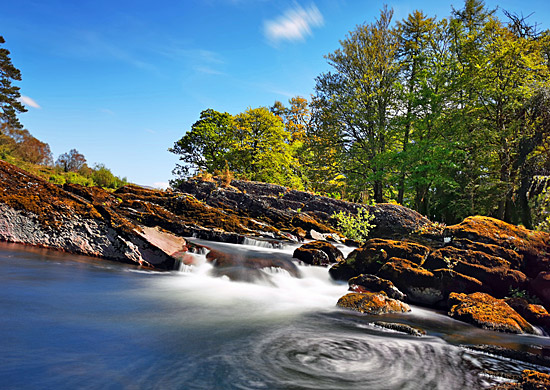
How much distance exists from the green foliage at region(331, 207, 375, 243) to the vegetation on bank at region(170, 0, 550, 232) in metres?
6.94

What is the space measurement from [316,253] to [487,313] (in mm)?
4816

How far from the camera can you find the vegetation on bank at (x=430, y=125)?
19.2 m

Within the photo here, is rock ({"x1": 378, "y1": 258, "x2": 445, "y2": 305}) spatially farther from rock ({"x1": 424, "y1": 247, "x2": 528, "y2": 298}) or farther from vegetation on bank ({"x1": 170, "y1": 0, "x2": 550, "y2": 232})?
vegetation on bank ({"x1": 170, "y1": 0, "x2": 550, "y2": 232})

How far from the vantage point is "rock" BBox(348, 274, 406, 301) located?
786 centimetres

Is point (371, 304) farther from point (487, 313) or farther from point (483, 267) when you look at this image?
point (483, 267)

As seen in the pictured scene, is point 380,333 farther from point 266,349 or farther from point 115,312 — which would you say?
point 115,312

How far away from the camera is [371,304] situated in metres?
6.93

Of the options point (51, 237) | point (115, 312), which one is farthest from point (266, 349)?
point (51, 237)

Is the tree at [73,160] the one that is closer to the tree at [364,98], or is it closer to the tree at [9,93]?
the tree at [9,93]

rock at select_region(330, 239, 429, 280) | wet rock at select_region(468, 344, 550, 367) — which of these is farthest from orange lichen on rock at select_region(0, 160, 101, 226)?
wet rock at select_region(468, 344, 550, 367)

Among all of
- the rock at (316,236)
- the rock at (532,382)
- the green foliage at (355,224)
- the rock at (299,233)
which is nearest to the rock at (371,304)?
the rock at (532,382)

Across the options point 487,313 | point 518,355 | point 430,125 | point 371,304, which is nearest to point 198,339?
point 371,304

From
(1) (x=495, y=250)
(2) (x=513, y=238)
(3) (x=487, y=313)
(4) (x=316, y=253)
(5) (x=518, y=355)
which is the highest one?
(2) (x=513, y=238)

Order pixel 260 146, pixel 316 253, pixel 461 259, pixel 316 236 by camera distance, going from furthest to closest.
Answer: pixel 260 146
pixel 316 236
pixel 316 253
pixel 461 259
